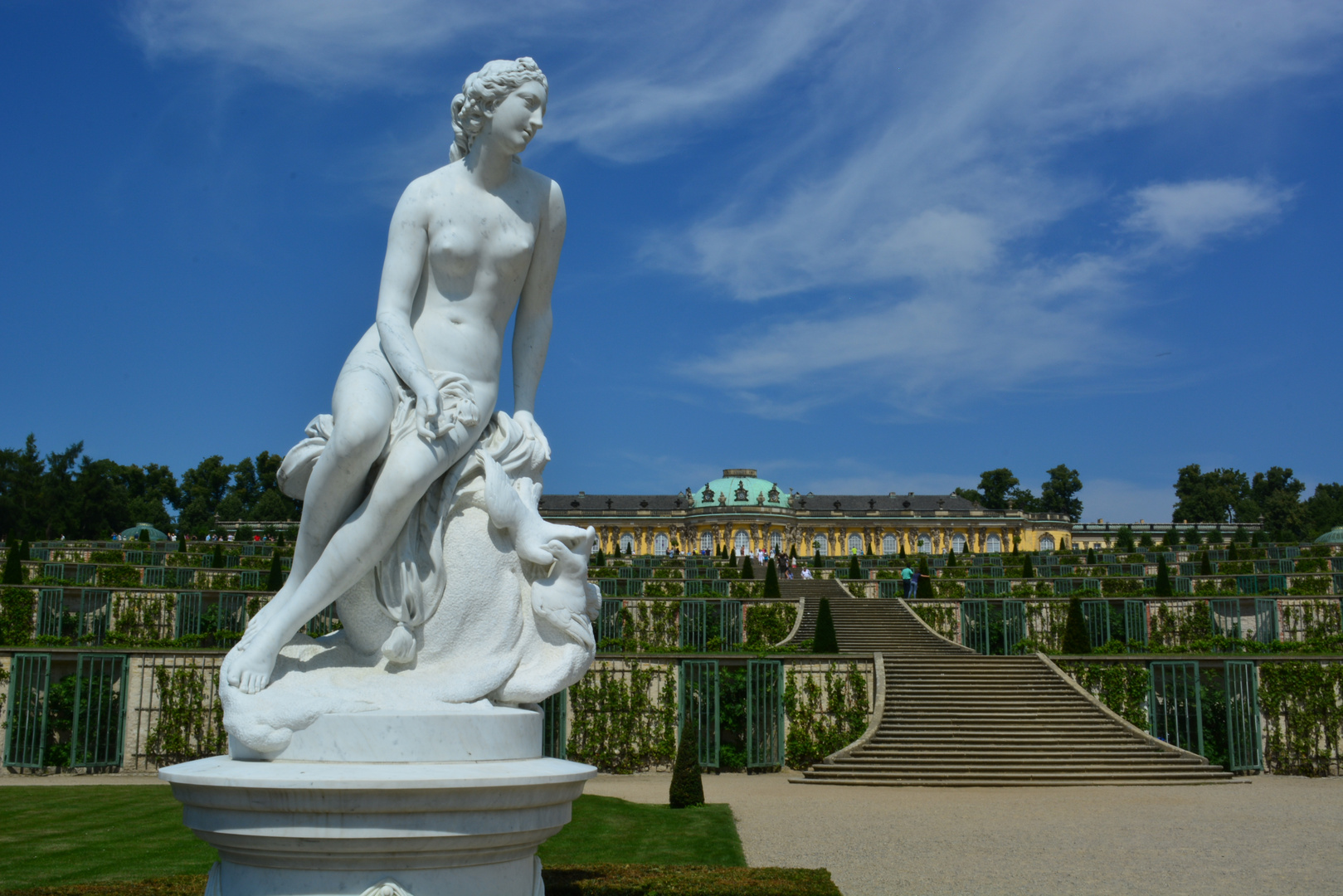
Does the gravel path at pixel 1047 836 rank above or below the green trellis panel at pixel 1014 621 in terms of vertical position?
below

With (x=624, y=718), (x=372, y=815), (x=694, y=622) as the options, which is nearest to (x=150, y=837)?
(x=372, y=815)

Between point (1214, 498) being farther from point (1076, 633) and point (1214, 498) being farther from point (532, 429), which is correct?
point (532, 429)

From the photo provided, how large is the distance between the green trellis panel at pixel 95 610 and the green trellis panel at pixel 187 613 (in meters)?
1.40

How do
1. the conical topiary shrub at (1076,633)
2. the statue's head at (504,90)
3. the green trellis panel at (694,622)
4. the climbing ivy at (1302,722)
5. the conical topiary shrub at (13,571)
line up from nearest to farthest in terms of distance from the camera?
the statue's head at (504,90)
the climbing ivy at (1302,722)
the conical topiary shrub at (13,571)
the conical topiary shrub at (1076,633)
the green trellis panel at (694,622)

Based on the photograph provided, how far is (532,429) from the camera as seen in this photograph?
4520 mm

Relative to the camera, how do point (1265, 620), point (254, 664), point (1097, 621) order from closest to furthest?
1. point (254, 664)
2. point (1265, 620)
3. point (1097, 621)

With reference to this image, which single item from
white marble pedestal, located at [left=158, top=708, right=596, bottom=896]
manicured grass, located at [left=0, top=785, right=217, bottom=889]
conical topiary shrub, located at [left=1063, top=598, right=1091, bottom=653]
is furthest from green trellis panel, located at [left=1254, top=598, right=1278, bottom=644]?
white marble pedestal, located at [left=158, top=708, right=596, bottom=896]

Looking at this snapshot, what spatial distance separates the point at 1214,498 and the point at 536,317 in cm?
10234

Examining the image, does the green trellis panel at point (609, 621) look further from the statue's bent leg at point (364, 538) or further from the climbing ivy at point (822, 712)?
the statue's bent leg at point (364, 538)

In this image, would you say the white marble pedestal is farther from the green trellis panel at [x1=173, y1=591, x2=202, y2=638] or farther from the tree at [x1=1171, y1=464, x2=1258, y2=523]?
the tree at [x1=1171, y1=464, x2=1258, y2=523]

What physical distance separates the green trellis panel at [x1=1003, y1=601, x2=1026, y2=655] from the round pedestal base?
25.0 meters

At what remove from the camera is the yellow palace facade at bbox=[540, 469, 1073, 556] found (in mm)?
100438

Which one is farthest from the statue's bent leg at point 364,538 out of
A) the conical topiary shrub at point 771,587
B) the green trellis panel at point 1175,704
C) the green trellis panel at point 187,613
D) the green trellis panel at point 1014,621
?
the conical topiary shrub at point 771,587

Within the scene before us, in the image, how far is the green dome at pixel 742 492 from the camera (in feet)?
347
